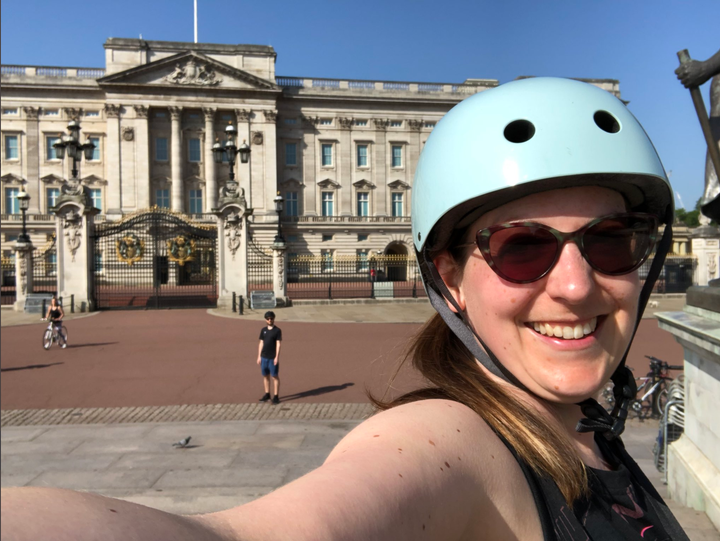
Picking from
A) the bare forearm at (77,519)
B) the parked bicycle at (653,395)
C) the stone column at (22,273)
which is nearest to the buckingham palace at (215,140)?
the stone column at (22,273)

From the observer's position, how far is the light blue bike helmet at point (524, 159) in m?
1.42

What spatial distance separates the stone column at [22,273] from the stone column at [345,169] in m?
31.3

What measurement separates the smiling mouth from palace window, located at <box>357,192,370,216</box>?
160ft

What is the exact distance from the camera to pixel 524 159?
142 centimetres

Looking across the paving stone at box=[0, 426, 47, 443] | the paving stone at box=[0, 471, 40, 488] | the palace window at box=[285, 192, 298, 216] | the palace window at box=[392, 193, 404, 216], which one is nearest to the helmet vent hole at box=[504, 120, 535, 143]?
the paving stone at box=[0, 471, 40, 488]

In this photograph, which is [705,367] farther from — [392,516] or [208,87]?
[208,87]

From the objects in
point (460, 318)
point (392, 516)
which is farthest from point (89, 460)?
point (392, 516)

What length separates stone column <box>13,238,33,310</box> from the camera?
65.1ft

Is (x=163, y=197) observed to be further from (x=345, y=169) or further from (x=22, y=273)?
(x=22, y=273)

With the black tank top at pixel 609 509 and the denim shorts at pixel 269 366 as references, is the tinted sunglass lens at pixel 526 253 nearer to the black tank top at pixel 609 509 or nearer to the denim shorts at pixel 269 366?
the black tank top at pixel 609 509

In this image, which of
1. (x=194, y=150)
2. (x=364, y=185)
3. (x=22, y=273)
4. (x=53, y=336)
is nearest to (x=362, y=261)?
(x=364, y=185)

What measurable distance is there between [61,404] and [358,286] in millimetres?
24261

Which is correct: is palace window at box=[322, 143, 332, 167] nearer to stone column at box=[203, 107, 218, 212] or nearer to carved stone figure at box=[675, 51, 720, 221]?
stone column at box=[203, 107, 218, 212]

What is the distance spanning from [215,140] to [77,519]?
48.9 meters
